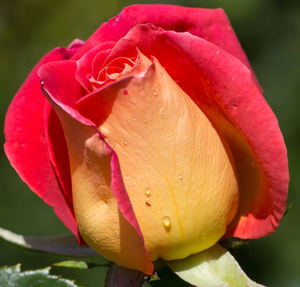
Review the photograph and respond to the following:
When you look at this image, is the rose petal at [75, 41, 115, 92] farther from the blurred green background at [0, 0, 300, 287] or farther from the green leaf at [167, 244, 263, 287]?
the blurred green background at [0, 0, 300, 287]

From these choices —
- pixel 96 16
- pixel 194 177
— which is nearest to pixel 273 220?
pixel 194 177

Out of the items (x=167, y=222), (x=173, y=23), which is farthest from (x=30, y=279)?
(x=173, y=23)

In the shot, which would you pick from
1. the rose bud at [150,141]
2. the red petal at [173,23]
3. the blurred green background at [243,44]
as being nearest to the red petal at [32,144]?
the rose bud at [150,141]

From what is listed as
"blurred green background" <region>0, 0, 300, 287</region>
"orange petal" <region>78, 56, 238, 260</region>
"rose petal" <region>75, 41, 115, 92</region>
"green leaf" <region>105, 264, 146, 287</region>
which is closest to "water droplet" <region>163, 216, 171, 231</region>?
"orange petal" <region>78, 56, 238, 260</region>

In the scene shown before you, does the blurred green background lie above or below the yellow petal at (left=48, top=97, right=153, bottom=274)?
below

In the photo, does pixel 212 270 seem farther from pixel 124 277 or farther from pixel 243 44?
pixel 243 44

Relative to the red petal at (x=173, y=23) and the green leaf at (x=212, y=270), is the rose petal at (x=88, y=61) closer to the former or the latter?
the red petal at (x=173, y=23)
